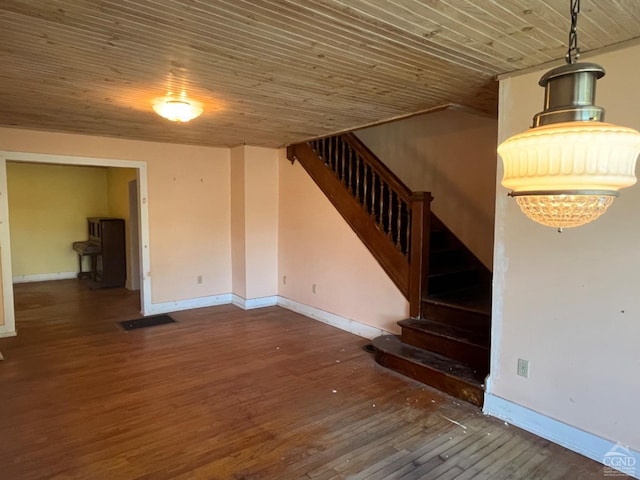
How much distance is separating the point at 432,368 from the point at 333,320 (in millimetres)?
1818

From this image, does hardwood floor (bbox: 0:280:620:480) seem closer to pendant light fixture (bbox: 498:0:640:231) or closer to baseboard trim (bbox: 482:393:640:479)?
baseboard trim (bbox: 482:393:640:479)

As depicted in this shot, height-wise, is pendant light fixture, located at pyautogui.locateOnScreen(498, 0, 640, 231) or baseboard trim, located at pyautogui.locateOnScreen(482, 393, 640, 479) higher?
pendant light fixture, located at pyautogui.locateOnScreen(498, 0, 640, 231)

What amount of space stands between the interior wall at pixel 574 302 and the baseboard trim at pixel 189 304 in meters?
3.99

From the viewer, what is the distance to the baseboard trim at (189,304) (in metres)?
5.18

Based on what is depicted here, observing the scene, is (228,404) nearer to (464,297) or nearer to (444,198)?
(464,297)

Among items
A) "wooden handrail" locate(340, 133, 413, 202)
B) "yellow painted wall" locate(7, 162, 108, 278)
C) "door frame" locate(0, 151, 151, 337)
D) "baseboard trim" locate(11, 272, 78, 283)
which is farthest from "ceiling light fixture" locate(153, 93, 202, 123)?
"baseboard trim" locate(11, 272, 78, 283)

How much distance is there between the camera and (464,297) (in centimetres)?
379

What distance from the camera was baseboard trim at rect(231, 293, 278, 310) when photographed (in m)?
5.48

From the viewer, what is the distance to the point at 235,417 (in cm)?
271

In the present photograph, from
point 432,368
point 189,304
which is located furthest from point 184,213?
point 432,368

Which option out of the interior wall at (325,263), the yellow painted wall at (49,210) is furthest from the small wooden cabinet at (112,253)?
the interior wall at (325,263)

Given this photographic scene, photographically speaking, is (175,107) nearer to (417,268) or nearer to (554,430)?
(417,268)

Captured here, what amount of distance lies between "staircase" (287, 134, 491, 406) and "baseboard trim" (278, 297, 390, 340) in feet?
1.49

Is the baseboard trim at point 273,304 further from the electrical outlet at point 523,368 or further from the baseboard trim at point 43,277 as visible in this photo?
the baseboard trim at point 43,277
